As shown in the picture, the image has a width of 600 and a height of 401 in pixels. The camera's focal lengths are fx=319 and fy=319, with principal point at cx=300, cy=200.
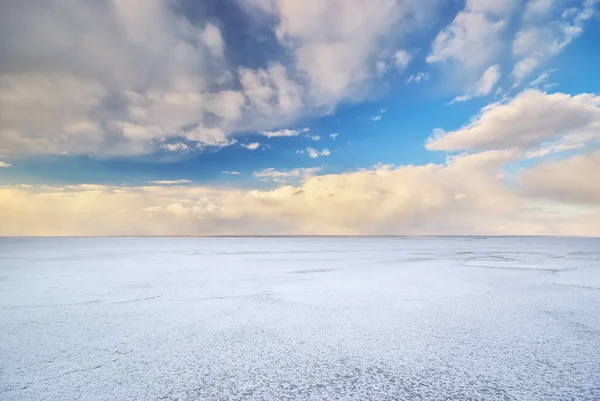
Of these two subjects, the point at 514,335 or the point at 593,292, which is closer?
the point at 514,335

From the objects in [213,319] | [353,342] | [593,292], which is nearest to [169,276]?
[213,319]

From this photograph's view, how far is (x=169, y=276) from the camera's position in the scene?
702 centimetres

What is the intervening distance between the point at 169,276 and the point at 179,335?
442 centimetres

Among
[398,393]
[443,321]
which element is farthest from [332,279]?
[398,393]

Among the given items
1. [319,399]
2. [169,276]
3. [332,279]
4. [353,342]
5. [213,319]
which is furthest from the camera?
[169,276]

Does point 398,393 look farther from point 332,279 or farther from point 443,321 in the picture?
point 332,279

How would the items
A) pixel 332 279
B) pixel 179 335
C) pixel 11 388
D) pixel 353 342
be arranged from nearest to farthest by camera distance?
pixel 11 388 < pixel 353 342 < pixel 179 335 < pixel 332 279

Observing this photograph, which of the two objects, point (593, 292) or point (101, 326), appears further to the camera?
point (593, 292)

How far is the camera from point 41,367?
2.27 m

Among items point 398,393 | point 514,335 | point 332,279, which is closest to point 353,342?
point 398,393

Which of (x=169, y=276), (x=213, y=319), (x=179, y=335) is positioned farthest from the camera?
(x=169, y=276)

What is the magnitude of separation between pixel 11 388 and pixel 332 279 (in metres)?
5.16

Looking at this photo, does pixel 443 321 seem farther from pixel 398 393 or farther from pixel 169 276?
pixel 169 276

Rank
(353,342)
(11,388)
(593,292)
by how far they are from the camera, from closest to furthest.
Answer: (11,388)
(353,342)
(593,292)
